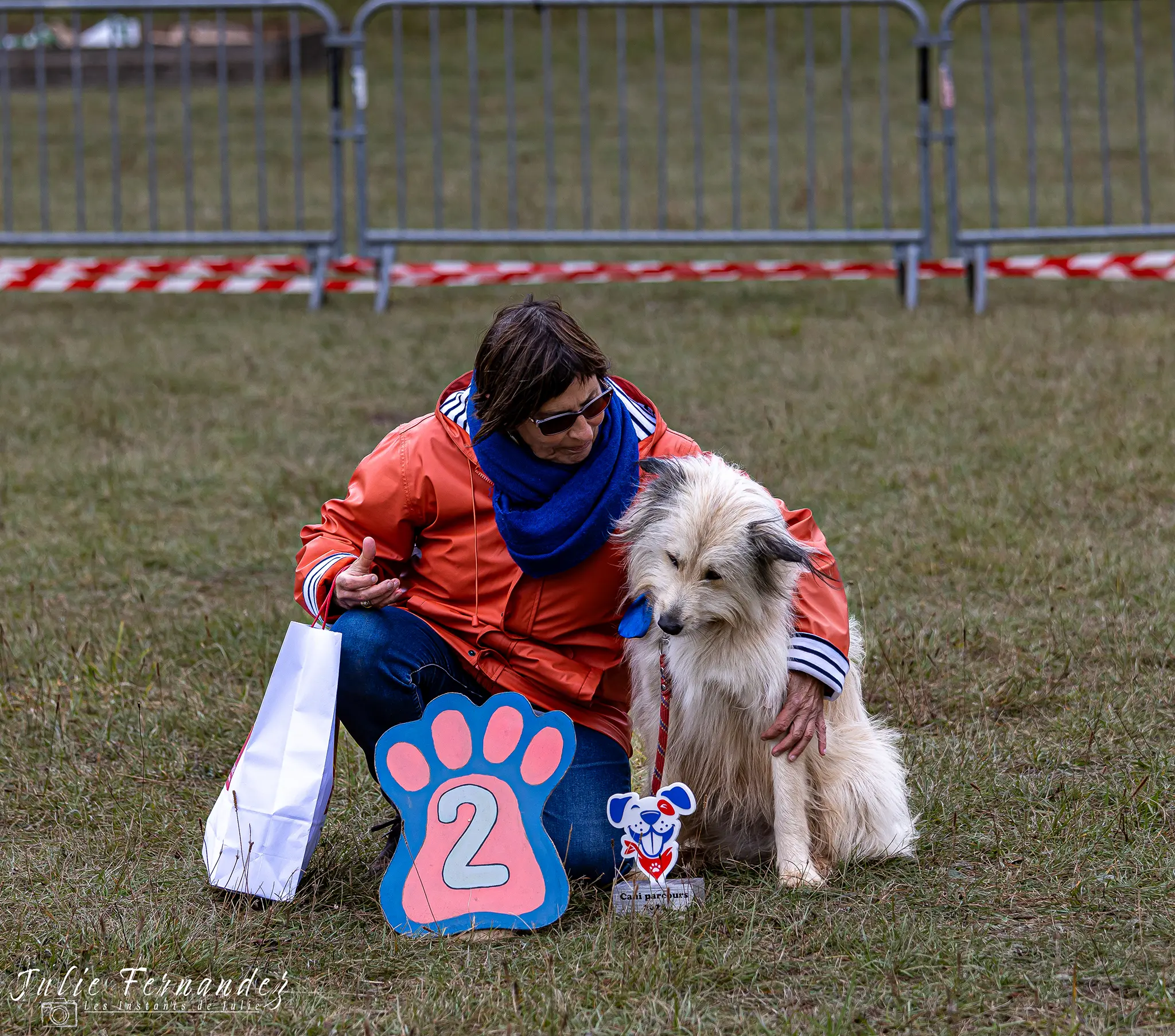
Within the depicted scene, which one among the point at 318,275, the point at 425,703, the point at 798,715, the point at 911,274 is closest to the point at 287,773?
the point at 425,703

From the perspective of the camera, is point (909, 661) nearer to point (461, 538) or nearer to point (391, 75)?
point (461, 538)

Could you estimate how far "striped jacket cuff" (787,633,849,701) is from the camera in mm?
3311

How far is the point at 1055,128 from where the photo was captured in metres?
18.6

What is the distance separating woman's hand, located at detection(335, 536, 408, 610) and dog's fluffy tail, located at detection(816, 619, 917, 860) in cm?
109

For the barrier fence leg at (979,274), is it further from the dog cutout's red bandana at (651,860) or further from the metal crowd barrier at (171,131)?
the dog cutout's red bandana at (651,860)

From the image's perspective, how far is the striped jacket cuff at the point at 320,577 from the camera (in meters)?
3.41

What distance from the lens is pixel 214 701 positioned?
4.58 meters

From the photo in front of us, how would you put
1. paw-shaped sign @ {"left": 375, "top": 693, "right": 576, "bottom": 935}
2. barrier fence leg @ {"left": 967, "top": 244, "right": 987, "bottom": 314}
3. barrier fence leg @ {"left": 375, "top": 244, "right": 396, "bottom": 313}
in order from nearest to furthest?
paw-shaped sign @ {"left": 375, "top": 693, "right": 576, "bottom": 935}, barrier fence leg @ {"left": 967, "top": 244, "right": 987, "bottom": 314}, barrier fence leg @ {"left": 375, "top": 244, "right": 396, "bottom": 313}

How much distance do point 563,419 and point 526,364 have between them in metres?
0.15

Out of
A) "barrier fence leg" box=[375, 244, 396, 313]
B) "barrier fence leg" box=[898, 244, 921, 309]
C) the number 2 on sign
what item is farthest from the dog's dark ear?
"barrier fence leg" box=[375, 244, 396, 313]

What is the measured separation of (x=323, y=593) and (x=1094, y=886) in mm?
1899

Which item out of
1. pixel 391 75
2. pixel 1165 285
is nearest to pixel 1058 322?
pixel 1165 285

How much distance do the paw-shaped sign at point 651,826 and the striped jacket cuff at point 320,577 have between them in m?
0.82

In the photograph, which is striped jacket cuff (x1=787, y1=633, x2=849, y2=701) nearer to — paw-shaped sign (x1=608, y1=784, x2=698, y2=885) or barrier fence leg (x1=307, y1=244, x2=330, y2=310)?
paw-shaped sign (x1=608, y1=784, x2=698, y2=885)
